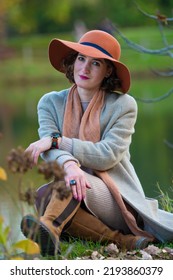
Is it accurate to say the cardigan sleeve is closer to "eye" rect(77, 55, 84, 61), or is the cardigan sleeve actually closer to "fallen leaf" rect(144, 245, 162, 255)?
"eye" rect(77, 55, 84, 61)

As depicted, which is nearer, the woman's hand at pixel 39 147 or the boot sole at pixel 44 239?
the boot sole at pixel 44 239

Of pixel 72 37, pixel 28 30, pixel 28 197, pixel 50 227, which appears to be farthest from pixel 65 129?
pixel 28 30

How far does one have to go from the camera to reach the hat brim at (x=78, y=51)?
348cm

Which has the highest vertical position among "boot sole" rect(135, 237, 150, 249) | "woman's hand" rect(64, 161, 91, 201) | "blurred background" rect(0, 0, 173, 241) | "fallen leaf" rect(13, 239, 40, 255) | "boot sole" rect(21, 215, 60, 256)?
"woman's hand" rect(64, 161, 91, 201)

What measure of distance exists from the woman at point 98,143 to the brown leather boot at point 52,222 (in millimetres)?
19

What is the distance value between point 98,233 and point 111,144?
0.37 m

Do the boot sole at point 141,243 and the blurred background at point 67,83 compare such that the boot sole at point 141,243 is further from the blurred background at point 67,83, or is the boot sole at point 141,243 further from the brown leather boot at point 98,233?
the blurred background at point 67,83

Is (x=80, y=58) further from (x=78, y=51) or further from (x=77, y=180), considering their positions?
(x=77, y=180)

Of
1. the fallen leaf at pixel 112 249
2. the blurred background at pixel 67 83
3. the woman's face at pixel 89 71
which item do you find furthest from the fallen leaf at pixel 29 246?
the woman's face at pixel 89 71

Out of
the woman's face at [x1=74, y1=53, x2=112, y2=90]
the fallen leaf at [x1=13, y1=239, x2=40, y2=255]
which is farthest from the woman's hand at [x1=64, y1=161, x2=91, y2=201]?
the fallen leaf at [x1=13, y1=239, x2=40, y2=255]

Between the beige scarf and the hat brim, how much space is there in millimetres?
111

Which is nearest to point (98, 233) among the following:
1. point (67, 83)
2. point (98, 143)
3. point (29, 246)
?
point (98, 143)

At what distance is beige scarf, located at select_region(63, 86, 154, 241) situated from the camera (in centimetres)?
348

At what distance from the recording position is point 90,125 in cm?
352
